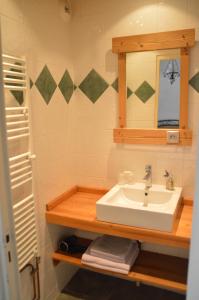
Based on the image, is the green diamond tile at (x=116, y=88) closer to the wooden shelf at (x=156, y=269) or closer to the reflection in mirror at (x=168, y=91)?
the reflection in mirror at (x=168, y=91)

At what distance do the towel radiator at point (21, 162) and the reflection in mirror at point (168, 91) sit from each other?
39.7 inches

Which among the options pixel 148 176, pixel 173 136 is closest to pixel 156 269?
pixel 148 176

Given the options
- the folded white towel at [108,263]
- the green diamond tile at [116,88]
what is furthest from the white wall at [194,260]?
the green diamond tile at [116,88]

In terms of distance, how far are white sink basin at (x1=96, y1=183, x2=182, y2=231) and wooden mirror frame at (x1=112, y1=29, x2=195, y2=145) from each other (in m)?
0.39

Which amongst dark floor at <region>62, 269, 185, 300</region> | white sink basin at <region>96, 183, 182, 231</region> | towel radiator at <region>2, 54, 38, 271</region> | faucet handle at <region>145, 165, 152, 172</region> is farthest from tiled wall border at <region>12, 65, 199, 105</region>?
dark floor at <region>62, 269, 185, 300</region>

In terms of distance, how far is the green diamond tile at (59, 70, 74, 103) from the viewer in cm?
208

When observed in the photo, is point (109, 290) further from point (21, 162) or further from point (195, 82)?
point (195, 82)

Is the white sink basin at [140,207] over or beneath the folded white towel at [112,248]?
over

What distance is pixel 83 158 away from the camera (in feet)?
7.64

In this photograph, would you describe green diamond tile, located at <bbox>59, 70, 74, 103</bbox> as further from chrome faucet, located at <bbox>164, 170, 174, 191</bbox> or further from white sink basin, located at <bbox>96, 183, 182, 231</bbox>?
chrome faucet, located at <bbox>164, 170, 174, 191</bbox>

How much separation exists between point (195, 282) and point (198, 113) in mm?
1351

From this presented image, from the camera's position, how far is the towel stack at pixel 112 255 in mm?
1805

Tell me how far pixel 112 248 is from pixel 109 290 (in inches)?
22.0

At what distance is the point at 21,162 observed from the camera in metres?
1.59
